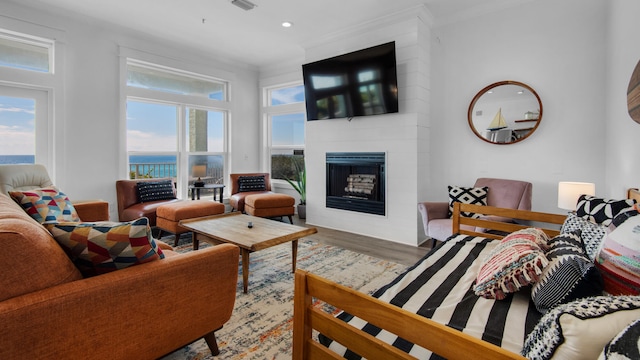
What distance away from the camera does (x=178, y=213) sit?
3.69 m

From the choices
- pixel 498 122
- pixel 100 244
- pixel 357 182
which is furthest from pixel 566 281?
pixel 357 182

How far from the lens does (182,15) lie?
3867 millimetres

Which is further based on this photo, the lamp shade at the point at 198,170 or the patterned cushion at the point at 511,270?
the lamp shade at the point at 198,170

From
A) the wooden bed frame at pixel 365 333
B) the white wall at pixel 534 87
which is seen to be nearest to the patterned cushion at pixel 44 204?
the wooden bed frame at pixel 365 333

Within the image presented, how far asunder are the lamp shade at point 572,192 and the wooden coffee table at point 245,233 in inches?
A: 82.5

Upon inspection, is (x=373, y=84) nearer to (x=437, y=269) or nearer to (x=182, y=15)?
(x=182, y=15)

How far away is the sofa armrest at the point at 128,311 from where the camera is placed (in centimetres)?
105

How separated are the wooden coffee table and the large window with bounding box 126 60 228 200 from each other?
85.0 inches

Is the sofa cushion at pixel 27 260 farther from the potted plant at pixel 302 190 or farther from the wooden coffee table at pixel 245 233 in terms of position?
the potted plant at pixel 302 190

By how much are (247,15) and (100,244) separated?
136 inches

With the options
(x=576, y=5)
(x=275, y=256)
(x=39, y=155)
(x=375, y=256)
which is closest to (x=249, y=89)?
(x=39, y=155)

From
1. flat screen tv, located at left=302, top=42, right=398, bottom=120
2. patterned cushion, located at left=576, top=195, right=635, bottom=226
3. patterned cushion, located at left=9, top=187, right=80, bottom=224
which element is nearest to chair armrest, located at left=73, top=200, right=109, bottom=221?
patterned cushion, located at left=9, top=187, right=80, bottom=224

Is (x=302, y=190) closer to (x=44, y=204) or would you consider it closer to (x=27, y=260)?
(x=44, y=204)

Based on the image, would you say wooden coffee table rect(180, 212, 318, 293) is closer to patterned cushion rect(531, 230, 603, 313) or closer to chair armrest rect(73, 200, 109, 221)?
chair armrest rect(73, 200, 109, 221)
